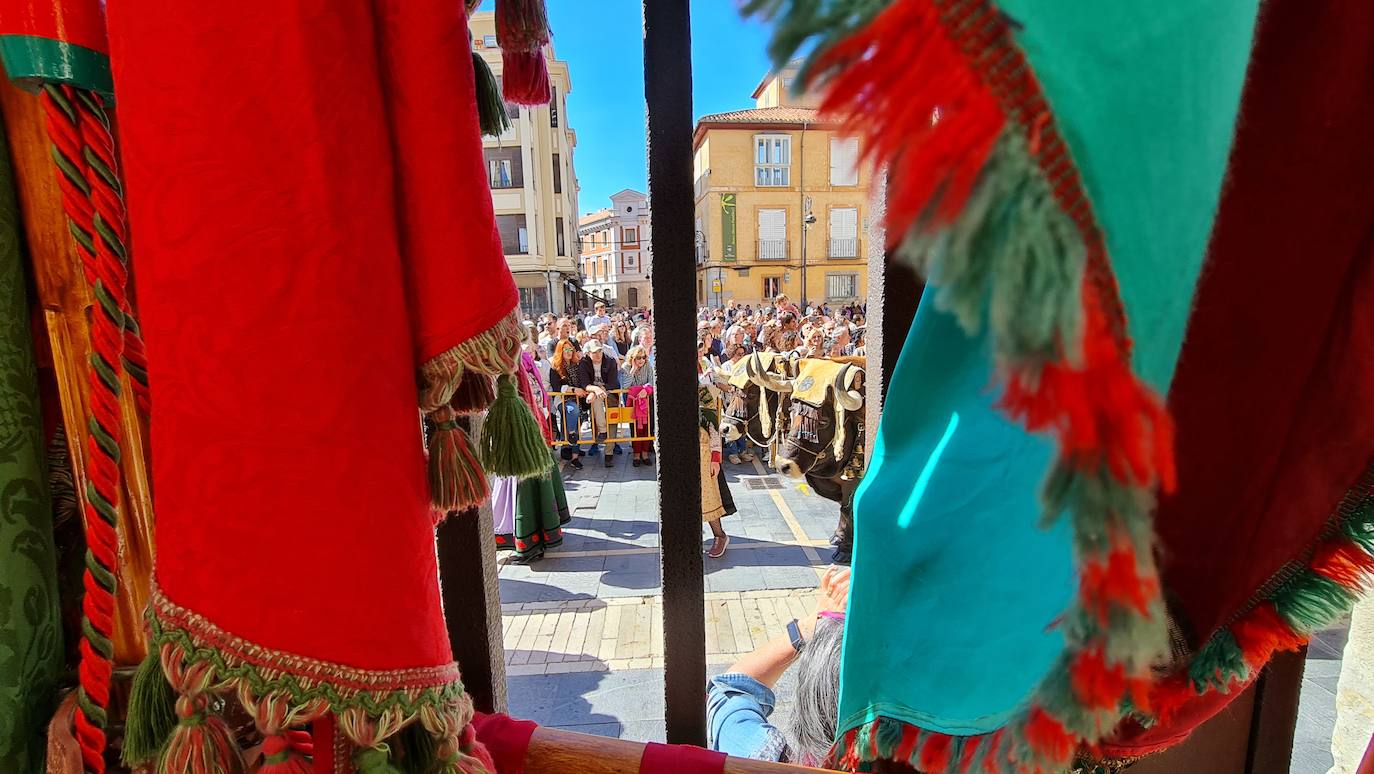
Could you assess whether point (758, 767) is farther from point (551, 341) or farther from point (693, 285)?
point (551, 341)

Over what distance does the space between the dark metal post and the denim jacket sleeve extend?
0.14 m

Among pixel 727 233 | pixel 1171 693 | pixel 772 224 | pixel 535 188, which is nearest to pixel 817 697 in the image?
pixel 1171 693

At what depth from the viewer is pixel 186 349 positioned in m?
0.55

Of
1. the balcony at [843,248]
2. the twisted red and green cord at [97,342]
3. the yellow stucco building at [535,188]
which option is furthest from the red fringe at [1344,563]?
the balcony at [843,248]

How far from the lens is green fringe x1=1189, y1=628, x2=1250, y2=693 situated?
24.0 inches

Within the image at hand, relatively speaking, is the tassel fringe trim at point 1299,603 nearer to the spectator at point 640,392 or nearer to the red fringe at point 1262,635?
the red fringe at point 1262,635

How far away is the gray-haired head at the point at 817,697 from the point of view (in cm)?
99

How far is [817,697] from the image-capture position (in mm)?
1012

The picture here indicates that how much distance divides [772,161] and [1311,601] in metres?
24.8

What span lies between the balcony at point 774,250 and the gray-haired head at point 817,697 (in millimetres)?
23919

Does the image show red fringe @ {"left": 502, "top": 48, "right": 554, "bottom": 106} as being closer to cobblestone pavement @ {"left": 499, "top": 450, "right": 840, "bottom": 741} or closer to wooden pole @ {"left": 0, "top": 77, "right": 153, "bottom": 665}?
wooden pole @ {"left": 0, "top": 77, "right": 153, "bottom": 665}

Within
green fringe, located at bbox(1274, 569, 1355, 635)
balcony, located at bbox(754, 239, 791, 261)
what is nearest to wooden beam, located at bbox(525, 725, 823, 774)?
green fringe, located at bbox(1274, 569, 1355, 635)

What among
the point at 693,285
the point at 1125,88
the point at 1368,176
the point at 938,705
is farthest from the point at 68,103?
the point at 1368,176

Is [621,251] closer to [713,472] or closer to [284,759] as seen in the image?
[713,472]
